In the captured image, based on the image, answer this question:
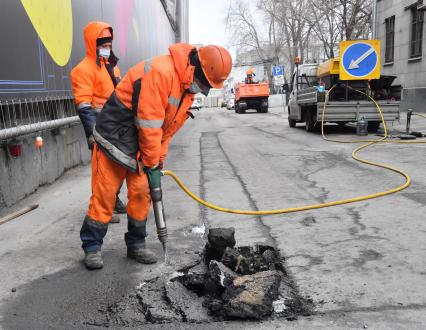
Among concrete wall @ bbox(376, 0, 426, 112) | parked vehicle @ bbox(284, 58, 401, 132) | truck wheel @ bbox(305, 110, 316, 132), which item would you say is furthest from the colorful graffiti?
concrete wall @ bbox(376, 0, 426, 112)

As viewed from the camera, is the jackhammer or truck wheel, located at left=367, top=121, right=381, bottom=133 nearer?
the jackhammer

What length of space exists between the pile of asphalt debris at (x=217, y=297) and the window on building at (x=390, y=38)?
23394 mm

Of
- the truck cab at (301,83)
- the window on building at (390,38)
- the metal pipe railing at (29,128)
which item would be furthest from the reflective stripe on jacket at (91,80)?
the window on building at (390,38)

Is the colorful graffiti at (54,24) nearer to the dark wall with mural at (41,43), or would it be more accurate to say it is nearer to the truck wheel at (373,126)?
the dark wall with mural at (41,43)

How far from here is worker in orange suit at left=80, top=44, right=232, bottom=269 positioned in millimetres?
3283

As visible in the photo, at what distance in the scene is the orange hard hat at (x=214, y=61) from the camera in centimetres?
336

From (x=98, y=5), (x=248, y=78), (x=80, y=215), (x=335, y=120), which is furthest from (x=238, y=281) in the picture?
(x=248, y=78)

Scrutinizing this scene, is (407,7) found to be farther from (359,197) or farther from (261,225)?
(261,225)

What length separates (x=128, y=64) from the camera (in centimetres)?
1420

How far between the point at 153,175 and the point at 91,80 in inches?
72.0

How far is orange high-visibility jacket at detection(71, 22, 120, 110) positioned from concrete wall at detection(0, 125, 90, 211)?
4.34 feet

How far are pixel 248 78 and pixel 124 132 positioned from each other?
101ft

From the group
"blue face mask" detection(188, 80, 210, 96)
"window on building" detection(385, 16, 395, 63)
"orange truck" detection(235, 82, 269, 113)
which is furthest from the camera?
"orange truck" detection(235, 82, 269, 113)

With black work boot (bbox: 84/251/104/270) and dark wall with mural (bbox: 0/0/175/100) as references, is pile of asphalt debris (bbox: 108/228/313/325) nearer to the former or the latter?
black work boot (bbox: 84/251/104/270)
